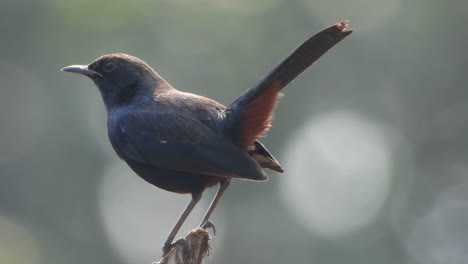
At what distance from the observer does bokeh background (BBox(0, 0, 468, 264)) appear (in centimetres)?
1633

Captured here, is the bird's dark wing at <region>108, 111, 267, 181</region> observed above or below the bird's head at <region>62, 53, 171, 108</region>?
below

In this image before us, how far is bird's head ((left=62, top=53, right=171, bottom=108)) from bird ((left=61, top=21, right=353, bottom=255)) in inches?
0.8

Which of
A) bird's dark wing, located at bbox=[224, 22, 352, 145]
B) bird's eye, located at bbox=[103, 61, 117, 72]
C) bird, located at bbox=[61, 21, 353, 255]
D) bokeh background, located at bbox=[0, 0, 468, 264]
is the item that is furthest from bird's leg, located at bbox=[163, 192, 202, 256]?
bokeh background, located at bbox=[0, 0, 468, 264]

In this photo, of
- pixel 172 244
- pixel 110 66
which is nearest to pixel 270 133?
pixel 110 66

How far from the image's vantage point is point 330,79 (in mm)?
16984

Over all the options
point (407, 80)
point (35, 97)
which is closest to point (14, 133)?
point (35, 97)

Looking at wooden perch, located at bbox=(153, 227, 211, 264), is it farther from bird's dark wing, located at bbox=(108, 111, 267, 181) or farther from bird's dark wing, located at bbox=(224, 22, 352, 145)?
bird's dark wing, located at bbox=(224, 22, 352, 145)

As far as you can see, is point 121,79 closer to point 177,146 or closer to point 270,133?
point 177,146

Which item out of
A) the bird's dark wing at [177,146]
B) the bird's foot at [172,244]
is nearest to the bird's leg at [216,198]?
the bird's dark wing at [177,146]

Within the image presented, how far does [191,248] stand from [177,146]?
30.3 inches

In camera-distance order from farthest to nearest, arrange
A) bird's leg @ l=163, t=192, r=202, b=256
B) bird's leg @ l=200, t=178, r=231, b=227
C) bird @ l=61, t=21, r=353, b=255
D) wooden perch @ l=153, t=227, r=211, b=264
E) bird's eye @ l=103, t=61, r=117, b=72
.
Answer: bird's eye @ l=103, t=61, r=117, b=72
bird's leg @ l=200, t=178, r=231, b=227
bird @ l=61, t=21, r=353, b=255
bird's leg @ l=163, t=192, r=202, b=256
wooden perch @ l=153, t=227, r=211, b=264

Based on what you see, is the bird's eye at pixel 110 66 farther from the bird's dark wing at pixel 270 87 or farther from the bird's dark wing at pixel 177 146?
the bird's dark wing at pixel 270 87

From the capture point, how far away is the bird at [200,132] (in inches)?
314

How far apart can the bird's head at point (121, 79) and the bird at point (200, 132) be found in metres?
0.02
